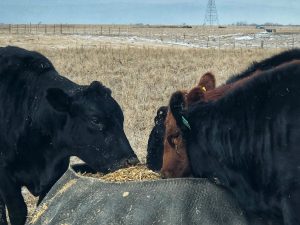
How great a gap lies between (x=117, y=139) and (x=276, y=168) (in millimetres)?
1818

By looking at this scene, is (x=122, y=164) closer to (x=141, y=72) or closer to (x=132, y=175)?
(x=132, y=175)

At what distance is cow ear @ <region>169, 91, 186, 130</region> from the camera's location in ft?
14.6

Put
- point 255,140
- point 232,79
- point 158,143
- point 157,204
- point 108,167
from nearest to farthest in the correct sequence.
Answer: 1. point 157,204
2. point 255,140
3. point 232,79
4. point 108,167
5. point 158,143

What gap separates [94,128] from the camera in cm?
539

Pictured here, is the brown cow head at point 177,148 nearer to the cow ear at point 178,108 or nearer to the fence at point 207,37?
the cow ear at point 178,108

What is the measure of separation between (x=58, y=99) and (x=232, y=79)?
5.87ft

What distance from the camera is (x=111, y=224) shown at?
13.5 ft

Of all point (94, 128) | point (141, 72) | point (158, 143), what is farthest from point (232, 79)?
point (141, 72)

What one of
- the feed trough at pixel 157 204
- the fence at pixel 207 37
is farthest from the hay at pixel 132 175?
the fence at pixel 207 37

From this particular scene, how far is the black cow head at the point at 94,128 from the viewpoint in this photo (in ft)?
17.3

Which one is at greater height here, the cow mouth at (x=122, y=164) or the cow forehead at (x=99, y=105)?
the cow forehead at (x=99, y=105)

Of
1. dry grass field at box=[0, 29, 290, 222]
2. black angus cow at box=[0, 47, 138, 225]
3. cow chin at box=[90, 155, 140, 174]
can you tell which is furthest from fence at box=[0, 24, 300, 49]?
cow chin at box=[90, 155, 140, 174]

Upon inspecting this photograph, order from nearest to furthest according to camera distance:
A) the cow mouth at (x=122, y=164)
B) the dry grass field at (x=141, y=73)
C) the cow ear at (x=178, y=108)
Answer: the cow ear at (x=178, y=108), the cow mouth at (x=122, y=164), the dry grass field at (x=141, y=73)

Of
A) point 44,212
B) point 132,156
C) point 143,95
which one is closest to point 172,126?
point 132,156
